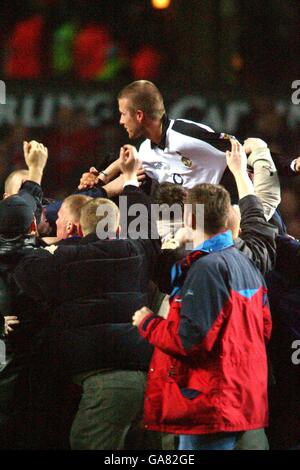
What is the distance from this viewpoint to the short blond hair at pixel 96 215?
3.35 metres

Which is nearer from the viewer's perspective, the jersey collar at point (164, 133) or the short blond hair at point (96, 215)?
the short blond hair at point (96, 215)

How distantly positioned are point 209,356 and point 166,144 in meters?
1.72

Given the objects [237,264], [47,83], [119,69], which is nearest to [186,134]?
[237,264]

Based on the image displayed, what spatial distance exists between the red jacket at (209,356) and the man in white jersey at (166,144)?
132cm

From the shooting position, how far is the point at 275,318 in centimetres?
353

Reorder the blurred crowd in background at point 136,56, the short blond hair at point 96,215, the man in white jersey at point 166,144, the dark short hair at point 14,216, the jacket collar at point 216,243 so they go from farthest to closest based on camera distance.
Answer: the blurred crowd in background at point 136,56 → the man in white jersey at point 166,144 → the dark short hair at point 14,216 → the short blond hair at point 96,215 → the jacket collar at point 216,243

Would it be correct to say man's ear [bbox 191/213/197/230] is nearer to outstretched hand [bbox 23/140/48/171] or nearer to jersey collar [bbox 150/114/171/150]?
outstretched hand [bbox 23/140/48/171]

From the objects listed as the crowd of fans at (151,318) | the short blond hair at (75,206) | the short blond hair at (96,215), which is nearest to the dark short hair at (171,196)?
the crowd of fans at (151,318)

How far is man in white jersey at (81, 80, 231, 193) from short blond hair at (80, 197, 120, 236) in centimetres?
86

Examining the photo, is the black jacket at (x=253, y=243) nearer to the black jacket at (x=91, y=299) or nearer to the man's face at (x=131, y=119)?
the black jacket at (x=91, y=299)

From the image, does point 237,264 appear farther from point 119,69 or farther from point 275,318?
point 119,69

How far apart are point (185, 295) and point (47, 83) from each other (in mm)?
3837

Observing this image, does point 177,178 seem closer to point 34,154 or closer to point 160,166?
point 160,166

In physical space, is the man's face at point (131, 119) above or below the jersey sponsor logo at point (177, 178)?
above
